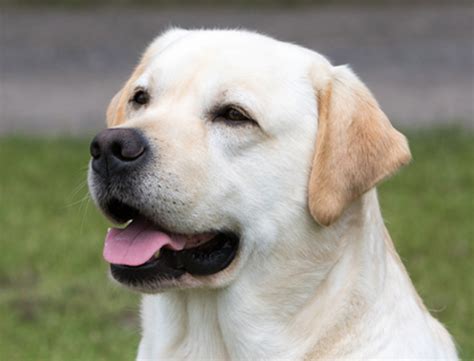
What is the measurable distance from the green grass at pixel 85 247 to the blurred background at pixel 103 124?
13 millimetres

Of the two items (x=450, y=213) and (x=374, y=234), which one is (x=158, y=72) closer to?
(x=374, y=234)

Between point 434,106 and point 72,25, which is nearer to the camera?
point 434,106

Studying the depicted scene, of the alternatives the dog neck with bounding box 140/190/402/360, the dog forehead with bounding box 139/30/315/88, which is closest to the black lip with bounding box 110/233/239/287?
the dog neck with bounding box 140/190/402/360

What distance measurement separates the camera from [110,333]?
736 centimetres

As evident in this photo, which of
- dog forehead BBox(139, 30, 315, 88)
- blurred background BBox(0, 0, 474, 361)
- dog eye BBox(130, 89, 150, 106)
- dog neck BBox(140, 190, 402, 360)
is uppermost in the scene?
dog forehead BBox(139, 30, 315, 88)

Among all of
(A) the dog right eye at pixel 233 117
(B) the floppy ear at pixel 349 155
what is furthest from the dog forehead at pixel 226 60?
(B) the floppy ear at pixel 349 155

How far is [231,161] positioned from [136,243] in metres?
0.46

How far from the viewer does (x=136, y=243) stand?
4.46 m

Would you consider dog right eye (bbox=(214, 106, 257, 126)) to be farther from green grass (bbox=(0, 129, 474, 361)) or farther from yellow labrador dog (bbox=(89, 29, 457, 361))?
green grass (bbox=(0, 129, 474, 361))

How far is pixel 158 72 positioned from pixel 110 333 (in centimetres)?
299

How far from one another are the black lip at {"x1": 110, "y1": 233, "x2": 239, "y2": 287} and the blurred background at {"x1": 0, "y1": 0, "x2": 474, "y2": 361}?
1.28m

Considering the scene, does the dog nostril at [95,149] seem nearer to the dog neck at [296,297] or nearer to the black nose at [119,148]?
the black nose at [119,148]

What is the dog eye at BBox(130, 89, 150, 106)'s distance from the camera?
4789 millimetres

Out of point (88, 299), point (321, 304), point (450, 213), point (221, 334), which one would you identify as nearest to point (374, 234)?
point (321, 304)
